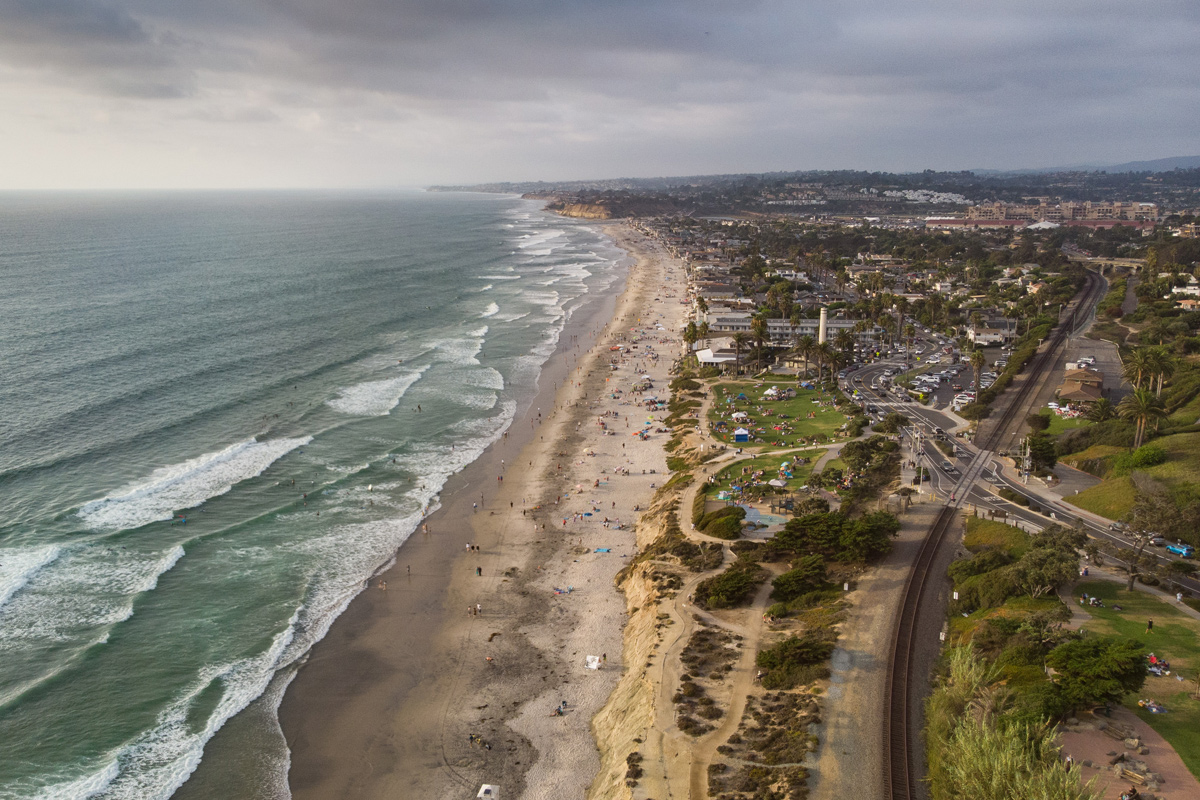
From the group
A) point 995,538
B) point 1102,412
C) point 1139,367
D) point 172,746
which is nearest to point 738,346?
point 1102,412

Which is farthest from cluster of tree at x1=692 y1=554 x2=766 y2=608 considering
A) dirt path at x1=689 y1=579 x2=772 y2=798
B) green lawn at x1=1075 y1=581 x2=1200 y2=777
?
green lawn at x1=1075 y1=581 x2=1200 y2=777

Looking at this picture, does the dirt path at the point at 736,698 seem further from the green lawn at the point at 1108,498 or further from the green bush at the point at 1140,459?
the green bush at the point at 1140,459

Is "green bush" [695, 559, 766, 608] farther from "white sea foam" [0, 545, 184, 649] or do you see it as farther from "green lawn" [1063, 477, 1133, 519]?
"white sea foam" [0, 545, 184, 649]

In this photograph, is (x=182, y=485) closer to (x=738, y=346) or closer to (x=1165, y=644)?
(x=738, y=346)

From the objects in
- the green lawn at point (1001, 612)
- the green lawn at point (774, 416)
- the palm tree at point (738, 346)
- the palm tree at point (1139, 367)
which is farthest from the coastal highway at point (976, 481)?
the palm tree at point (738, 346)

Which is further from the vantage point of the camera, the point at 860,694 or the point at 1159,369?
the point at 1159,369

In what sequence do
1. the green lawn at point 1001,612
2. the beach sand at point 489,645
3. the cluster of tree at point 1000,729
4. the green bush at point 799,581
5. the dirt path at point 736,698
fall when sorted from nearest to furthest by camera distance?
the cluster of tree at point 1000,729 < the dirt path at point 736,698 < the beach sand at point 489,645 < the green lawn at point 1001,612 < the green bush at point 799,581
